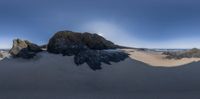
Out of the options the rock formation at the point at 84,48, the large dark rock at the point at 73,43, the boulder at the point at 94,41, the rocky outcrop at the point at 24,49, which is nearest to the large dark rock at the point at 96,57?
the rock formation at the point at 84,48

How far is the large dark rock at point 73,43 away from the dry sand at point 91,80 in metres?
0.72

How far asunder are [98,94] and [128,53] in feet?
24.2

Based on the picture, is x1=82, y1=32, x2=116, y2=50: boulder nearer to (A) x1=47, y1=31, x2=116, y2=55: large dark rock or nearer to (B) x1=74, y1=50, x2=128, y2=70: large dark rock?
(A) x1=47, y1=31, x2=116, y2=55: large dark rock

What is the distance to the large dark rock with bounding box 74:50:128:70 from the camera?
74.2 feet

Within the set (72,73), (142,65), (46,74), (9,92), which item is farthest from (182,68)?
(9,92)

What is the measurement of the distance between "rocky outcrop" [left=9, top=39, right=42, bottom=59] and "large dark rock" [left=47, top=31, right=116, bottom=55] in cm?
107

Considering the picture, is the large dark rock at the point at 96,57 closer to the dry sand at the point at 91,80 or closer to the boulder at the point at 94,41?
the dry sand at the point at 91,80

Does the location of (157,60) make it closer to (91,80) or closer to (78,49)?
(78,49)

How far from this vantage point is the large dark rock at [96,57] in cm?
2261

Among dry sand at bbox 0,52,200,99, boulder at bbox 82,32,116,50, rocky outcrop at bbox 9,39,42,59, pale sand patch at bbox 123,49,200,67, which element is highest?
boulder at bbox 82,32,116,50

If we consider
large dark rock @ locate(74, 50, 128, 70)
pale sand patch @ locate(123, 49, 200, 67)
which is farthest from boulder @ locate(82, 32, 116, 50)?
pale sand patch @ locate(123, 49, 200, 67)

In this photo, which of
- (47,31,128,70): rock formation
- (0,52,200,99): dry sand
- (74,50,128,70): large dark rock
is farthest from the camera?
(47,31,128,70): rock formation

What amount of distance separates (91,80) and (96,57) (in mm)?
2644

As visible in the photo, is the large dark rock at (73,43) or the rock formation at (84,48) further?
the large dark rock at (73,43)
